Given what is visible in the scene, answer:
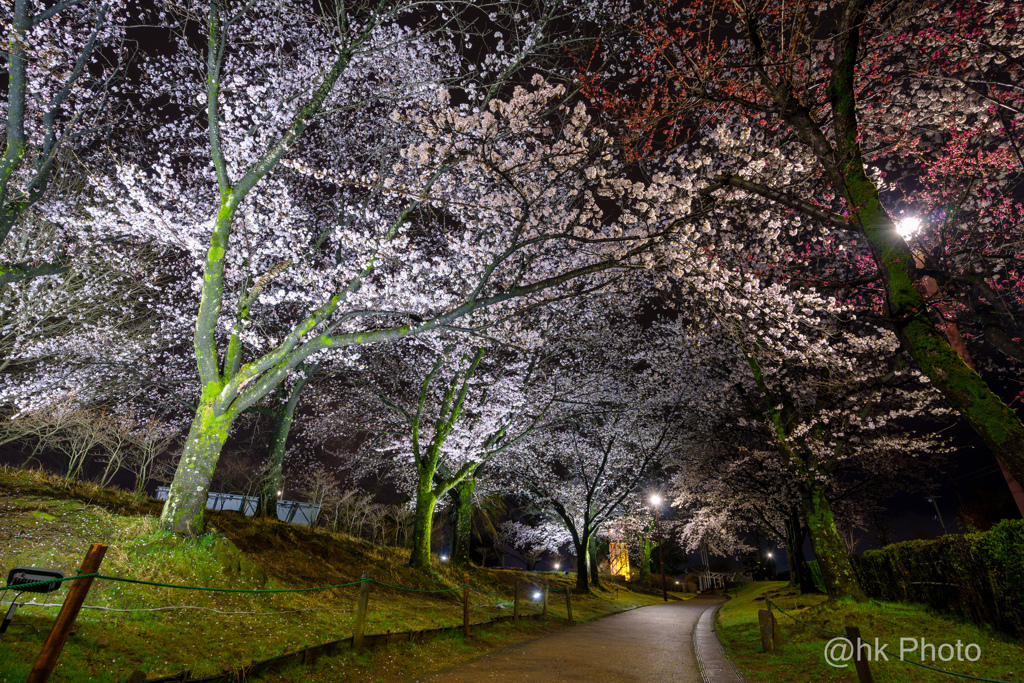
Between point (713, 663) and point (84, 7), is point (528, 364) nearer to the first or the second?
point (713, 663)

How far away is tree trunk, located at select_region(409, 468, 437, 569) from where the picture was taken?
1544 centimetres

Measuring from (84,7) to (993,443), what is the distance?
760 inches

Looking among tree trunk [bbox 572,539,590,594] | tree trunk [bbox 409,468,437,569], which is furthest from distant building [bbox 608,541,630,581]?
tree trunk [bbox 409,468,437,569]

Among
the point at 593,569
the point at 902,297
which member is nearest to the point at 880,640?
the point at 902,297

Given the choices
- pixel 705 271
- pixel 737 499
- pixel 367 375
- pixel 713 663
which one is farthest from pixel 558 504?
pixel 705 271

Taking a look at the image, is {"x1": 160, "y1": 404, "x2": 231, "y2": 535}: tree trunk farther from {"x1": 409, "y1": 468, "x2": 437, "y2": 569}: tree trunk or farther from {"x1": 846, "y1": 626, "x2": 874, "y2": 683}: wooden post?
{"x1": 846, "y1": 626, "x2": 874, "y2": 683}: wooden post

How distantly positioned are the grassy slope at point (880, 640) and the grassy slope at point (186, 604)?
5.22 meters

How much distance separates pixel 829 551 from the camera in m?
13.7

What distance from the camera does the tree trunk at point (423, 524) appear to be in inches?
608

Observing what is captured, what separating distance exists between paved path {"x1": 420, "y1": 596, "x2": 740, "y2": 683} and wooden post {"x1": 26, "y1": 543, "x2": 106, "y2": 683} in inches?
175

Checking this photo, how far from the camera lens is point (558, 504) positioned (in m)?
25.8

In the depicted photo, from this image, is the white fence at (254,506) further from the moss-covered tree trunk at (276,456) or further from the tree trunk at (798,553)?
the tree trunk at (798,553)

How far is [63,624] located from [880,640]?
1262 cm

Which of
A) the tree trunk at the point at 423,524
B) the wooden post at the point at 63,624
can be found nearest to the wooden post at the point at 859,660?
the wooden post at the point at 63,624
